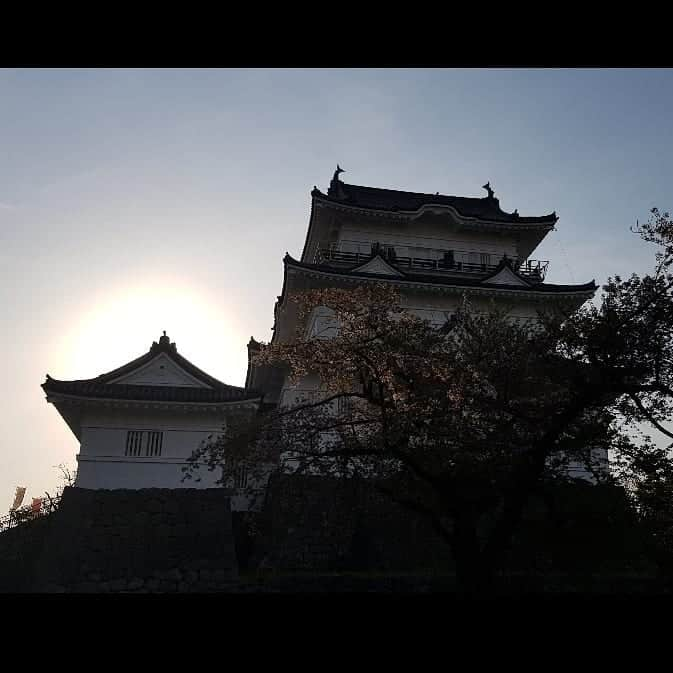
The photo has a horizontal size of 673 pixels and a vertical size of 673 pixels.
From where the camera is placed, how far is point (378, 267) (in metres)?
20.3

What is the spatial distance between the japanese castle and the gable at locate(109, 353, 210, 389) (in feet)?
0.09

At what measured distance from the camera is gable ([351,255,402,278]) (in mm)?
20234

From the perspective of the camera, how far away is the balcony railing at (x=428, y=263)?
21547 mm

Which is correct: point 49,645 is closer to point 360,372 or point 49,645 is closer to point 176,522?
point 360,372

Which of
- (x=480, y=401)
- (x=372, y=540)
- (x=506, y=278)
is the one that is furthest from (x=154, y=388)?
(x=506, y=278)

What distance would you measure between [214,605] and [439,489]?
924 centimetres

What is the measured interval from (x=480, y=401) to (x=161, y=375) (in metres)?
10.5

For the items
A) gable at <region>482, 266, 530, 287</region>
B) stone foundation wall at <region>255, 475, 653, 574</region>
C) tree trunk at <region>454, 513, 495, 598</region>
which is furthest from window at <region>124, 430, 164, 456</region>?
gable at <region>482, 266, 530, 287</region>

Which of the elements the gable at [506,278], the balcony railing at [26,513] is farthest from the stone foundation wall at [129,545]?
the gable at [506,278]

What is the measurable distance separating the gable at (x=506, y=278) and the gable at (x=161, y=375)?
32.8 feet

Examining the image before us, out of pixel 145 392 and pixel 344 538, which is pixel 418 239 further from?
pixel 344 538

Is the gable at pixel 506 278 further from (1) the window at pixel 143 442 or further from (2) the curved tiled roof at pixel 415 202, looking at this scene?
(1) the window at pixel 143 442

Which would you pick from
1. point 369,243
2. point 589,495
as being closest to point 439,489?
point 589,495
